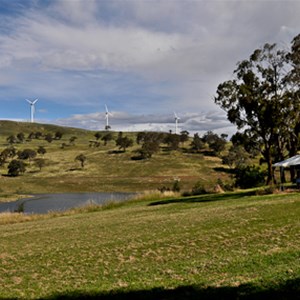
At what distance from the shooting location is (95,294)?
11055 mm

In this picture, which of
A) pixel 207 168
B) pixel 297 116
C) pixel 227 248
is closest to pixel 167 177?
pixel 207 168

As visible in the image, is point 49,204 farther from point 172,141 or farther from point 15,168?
point 172,141

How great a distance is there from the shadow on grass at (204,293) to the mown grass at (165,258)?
22mm

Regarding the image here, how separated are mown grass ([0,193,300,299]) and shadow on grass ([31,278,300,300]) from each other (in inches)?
0.9

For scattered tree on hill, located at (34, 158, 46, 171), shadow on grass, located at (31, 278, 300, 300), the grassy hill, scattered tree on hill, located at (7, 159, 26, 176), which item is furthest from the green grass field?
scattered tree on hill, located at (34, 158, 46, 171)

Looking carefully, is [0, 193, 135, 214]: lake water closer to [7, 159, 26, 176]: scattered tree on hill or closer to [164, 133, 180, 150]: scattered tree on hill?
[7, 159, 26, 176]: scattered tree on hill

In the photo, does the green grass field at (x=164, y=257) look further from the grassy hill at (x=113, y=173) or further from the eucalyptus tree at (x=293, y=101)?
the grassy hill at (x=113, y=173)

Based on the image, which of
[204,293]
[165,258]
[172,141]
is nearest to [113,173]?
[172,141]

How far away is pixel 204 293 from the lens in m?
9.95

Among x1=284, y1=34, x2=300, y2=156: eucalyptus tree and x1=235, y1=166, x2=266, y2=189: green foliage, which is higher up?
x1=284, y1=34, x2=300, y2=156: eucalyptus tree

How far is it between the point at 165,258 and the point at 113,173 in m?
99.7

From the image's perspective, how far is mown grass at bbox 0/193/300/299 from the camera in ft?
35.0

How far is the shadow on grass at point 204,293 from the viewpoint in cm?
922

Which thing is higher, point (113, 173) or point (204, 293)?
point (113, 173)
